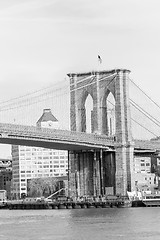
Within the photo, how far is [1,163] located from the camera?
189125 millimetres

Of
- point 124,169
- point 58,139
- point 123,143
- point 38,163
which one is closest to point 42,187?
point 38,163

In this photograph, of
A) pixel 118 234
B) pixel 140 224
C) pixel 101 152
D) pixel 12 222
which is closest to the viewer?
pixel 118 234

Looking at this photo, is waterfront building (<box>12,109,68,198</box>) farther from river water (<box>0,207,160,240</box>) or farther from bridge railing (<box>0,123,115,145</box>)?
river water (<box>0,207,160,240</box>)

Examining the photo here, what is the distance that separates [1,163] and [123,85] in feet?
330

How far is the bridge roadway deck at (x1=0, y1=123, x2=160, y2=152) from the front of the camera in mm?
80062

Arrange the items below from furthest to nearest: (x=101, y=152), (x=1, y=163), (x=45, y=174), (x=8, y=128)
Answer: (x=1, y=163)
(x=45, y=174)
(x=101, y=152)
(x=8, y=128)

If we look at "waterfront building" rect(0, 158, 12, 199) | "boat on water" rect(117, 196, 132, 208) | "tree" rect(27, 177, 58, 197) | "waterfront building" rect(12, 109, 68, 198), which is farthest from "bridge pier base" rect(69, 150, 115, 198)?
"waterfront building" rect(0, 158, 12, 199)

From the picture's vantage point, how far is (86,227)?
57.4 m

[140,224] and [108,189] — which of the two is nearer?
[140,224]

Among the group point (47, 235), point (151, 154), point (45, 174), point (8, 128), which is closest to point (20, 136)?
point (8, 128)

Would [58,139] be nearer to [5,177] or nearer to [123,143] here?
[123,143]

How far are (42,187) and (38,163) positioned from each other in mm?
20058

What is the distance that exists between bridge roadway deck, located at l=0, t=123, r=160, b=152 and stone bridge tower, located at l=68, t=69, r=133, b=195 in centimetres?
112

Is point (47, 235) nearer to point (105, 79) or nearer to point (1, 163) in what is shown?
point (105, 79)
